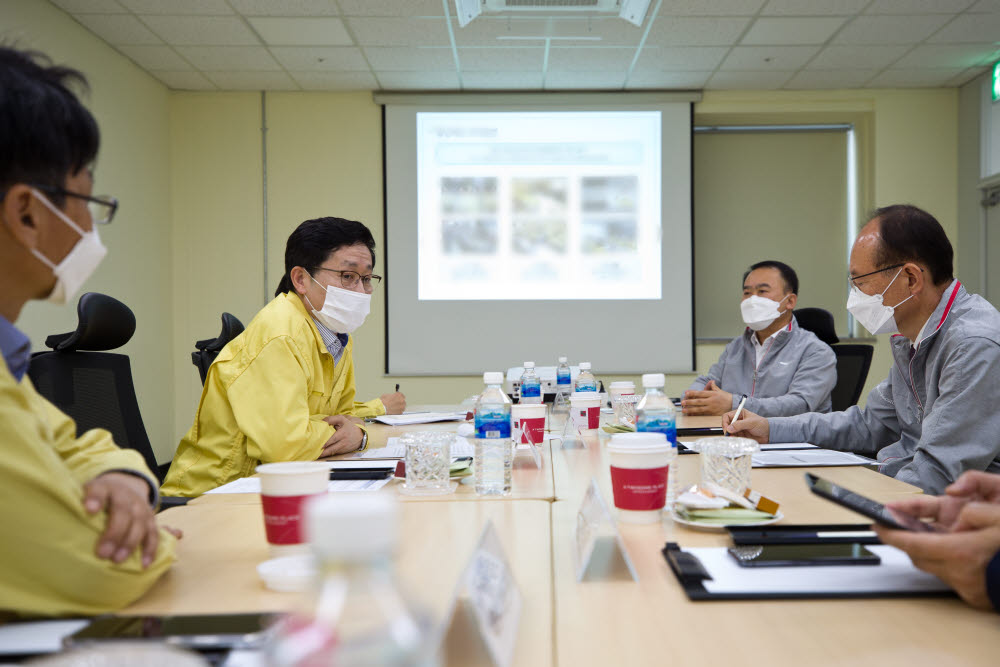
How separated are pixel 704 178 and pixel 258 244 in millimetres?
3729

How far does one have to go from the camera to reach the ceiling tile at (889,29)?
4363 millimetres

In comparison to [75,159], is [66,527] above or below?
below

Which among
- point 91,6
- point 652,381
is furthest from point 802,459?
point 91,6

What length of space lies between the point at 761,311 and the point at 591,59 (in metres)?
2.55

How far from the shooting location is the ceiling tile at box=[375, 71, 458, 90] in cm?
516

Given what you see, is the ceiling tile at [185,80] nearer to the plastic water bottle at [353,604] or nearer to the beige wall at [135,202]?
the beige wall at [135,202]

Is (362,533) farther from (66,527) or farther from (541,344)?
(541,344)

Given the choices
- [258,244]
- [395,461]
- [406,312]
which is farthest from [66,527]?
[258,244]

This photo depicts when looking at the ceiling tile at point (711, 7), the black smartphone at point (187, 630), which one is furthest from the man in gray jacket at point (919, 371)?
the ceiling tile at point (711, 7)

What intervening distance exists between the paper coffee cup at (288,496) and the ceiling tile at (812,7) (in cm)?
429

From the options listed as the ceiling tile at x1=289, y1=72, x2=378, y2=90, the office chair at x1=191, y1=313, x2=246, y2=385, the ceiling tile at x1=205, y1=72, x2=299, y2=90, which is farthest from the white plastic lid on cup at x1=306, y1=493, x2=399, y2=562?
the ceiling tile at x1=205, y1=72, x2=299, y2=90

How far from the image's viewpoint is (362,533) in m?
0.35

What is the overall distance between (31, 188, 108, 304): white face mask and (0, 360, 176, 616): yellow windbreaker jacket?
0.18 metres

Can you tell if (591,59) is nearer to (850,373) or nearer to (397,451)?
(850,373)
